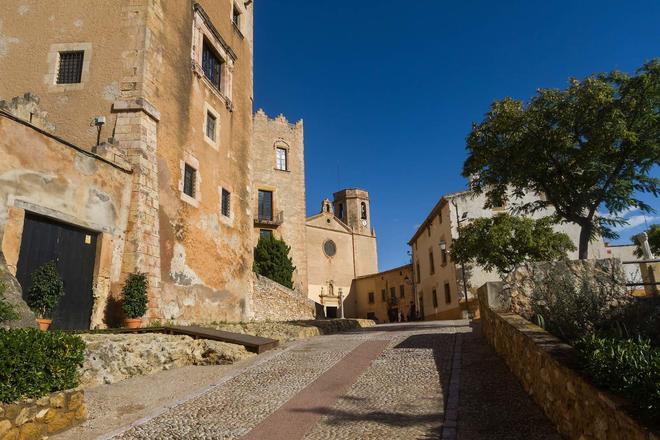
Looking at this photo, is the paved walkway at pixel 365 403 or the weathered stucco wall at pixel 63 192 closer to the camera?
the paved walkway at pixel 365 403

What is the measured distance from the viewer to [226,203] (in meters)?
17.1

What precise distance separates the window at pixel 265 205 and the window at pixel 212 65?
1584 centimetres

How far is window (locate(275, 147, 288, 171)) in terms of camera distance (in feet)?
114

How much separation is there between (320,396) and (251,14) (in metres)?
19.4

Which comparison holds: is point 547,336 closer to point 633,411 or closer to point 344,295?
point 633,411

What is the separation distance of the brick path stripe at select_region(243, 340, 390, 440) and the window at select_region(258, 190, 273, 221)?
24.1 m

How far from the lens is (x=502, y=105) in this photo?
1308 centimetres

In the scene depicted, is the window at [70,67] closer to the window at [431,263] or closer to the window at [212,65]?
the window at [212,65]

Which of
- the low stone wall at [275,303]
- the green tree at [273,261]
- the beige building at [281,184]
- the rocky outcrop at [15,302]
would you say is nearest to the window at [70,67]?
the rocky outcrop at [15,302]

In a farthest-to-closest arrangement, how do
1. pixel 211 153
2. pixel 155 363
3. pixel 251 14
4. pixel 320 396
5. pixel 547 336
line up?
pixel 251 14 < pixel 211 153 < pixel 155 363 < pixel 320 396 < pixel 547 336

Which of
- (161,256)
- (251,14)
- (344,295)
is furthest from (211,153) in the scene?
(344,295)

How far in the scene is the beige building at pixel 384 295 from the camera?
42.2 metres

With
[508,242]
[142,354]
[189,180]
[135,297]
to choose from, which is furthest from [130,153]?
[508,242]

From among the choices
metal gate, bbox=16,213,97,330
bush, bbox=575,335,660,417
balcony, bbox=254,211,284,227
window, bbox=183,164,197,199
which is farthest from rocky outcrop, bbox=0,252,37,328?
balcony, bbox=254,211,284,227
